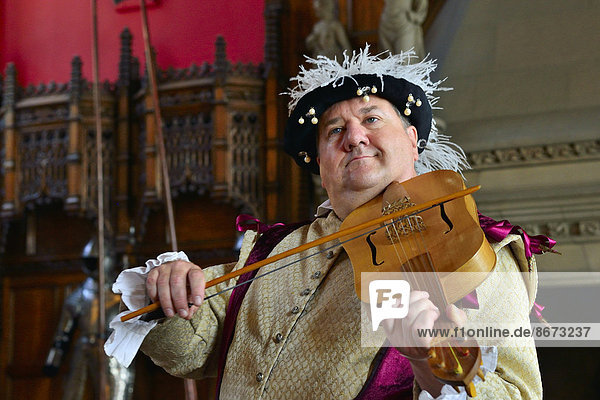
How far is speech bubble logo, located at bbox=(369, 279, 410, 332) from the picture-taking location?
868mm

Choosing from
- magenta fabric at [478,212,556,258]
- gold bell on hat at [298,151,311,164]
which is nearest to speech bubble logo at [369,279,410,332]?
magenta fabric at [478,212,556,258]

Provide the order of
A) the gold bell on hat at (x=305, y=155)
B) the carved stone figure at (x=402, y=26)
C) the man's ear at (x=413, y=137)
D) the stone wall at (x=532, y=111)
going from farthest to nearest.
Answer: the carved stone figure at (x=402, y=26) < the stone wall at (x=532, y=111) < the gold bell on hat at (x=305, y=155) < the man's ear at (x=413, y=137)

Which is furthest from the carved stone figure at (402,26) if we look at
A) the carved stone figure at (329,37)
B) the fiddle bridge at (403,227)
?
the fiddle bridge at (403,227)

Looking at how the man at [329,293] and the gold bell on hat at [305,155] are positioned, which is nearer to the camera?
the man at [329,293]

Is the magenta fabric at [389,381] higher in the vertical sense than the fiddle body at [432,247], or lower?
lower

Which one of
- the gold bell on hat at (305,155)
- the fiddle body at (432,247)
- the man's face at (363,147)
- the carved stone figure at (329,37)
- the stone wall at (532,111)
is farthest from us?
the carved stone figure at (329,37)

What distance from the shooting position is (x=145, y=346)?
1353 mm

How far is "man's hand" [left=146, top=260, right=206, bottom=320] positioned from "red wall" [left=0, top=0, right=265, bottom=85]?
3.15 meters

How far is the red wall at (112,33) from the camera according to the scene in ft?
13.9

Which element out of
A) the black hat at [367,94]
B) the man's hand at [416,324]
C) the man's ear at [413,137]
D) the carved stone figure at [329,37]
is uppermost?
the carved stone figure at [329,37]

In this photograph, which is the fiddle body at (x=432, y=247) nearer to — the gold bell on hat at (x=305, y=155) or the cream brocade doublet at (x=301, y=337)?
the cream brocade doublet at (x=301, y=337)

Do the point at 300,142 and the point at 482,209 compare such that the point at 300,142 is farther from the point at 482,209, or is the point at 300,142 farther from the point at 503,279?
the point at 482,209

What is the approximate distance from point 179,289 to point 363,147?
453mm

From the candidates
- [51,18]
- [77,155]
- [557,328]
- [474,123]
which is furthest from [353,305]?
[51,18]
